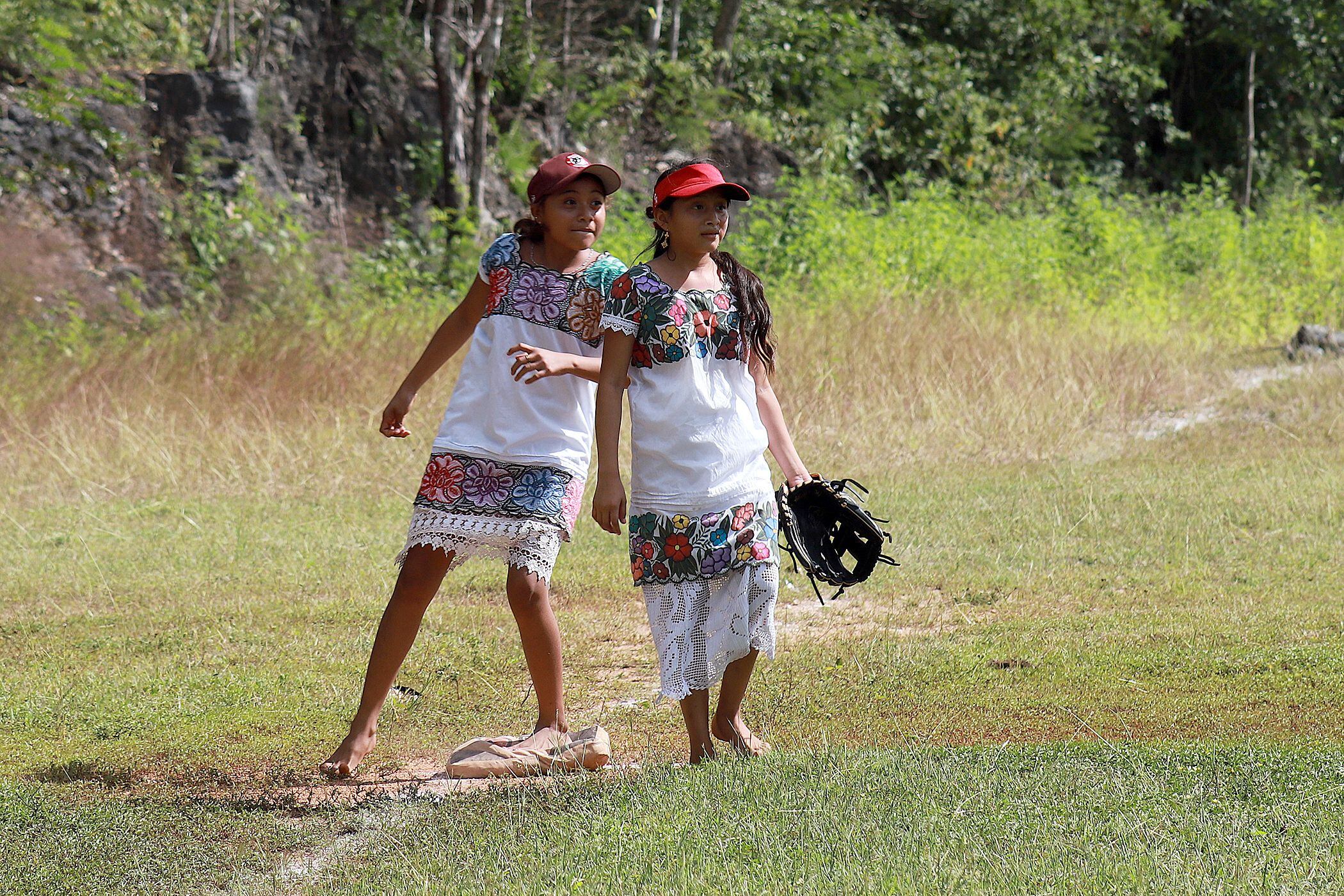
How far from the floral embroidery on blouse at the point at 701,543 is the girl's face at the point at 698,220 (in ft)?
2.31

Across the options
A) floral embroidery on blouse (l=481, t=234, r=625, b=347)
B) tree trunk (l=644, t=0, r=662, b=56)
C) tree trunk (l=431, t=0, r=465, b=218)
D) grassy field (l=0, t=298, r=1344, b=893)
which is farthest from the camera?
tree trunk (l=644, t=0, r=662, b=56)

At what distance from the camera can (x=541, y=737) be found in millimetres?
3916

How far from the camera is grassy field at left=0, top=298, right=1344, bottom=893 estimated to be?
120 inches

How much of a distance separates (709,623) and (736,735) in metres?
0.39

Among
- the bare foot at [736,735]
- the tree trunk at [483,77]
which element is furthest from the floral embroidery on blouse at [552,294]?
the tree trunk at [483,77]

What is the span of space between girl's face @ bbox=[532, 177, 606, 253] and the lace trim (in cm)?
40

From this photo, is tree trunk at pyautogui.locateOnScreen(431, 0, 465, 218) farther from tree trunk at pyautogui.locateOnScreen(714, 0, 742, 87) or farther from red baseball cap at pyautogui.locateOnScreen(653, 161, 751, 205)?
red baseball cap at pyautogui.locateOnScreen(653, 161, 751, 205)

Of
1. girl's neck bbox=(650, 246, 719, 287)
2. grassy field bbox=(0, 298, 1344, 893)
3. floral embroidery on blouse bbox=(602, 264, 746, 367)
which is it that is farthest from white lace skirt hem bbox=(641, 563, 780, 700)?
girl's neck bbox=(650, 246, 719, 287)

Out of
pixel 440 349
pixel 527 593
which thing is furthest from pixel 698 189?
pixel 527 593

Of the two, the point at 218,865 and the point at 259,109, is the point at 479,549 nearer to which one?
the point at 218,865

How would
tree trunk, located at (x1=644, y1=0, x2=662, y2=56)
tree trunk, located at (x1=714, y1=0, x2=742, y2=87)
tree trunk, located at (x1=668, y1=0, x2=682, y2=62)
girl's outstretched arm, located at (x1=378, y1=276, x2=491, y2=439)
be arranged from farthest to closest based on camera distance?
1. tree trunk, located at (x1=714, y1=0, x2=742, y2=87)
2. tree trunk, located at (x1=668, y1=0, x2=682, y2=62)
3. tree trunk, located at (x1=644, y1=0, x2=662, y2=56)
4. girl's outstretched arm, located at (x1=378, y1=276, x2=491, y2=439)

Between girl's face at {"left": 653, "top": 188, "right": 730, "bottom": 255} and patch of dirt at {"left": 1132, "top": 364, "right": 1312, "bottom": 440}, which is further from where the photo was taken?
patch of dirt at {"left": 1132, "top": 364, "right": 1312, "bottom": 440}

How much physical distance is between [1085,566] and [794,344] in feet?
16.2

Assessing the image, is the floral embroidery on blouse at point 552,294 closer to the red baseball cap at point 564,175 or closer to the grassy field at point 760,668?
the red baseball cap at point 564,175
